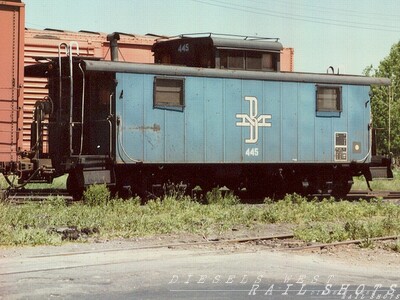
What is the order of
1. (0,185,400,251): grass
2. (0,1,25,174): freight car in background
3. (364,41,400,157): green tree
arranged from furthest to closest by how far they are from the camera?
1. (364,41,400,157): green tree
2. (0,1,25,174): freight car in background
3. (0,185,400,251): grass

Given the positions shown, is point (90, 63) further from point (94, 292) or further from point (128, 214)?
point (94, 292)

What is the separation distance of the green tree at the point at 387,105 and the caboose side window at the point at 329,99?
4607 cm

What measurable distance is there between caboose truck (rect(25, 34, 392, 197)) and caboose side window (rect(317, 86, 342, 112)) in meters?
0.03

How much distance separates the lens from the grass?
11.6 m

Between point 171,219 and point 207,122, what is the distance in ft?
15.0

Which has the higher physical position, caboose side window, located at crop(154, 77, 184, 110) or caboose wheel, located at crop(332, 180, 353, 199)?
caboose side window, located at crop(154, 77, 184, 110)

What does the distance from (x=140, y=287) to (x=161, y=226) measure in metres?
5.17

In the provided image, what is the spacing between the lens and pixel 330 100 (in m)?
19.0

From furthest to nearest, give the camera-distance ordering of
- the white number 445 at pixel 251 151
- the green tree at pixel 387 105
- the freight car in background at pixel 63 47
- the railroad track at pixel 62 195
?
the green tree at pixel 387 105
the freight car in background at pixel 63 47
the railroad track at pixel 62 195
the white number 445 at pixel 251 151

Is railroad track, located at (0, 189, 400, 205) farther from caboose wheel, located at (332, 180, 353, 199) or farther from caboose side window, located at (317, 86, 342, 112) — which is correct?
caboose side window, located at (317, 86, 342, 112)

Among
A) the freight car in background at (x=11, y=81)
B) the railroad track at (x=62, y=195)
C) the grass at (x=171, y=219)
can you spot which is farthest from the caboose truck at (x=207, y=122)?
the freight car in background at (x=11, y=81)

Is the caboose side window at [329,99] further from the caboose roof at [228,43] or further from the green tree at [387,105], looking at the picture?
the green tree at [387,105]

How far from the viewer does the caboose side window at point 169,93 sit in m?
16.7

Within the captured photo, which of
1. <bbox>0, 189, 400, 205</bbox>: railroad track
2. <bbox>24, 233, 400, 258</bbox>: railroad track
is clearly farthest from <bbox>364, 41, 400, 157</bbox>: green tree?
<bbox>24, 233, 400, 258</bbox>: railroad track
